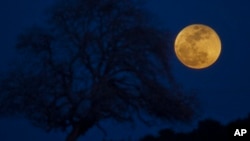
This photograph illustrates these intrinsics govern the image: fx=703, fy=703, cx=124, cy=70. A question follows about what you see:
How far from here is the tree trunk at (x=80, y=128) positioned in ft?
82.2

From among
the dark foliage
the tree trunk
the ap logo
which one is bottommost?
the ap logo

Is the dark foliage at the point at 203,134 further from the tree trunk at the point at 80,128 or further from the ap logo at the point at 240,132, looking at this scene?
the ap logo at the point at 240,132

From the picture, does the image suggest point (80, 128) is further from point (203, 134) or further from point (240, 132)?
point (203, 134)

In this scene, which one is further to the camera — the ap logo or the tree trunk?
the tree trunk

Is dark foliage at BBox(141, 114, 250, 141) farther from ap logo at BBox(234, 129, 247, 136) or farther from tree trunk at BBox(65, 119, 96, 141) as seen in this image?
ap logo at BBox(234, 129, 247, 136)

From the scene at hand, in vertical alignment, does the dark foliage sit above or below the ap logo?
above

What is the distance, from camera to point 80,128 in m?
25.4

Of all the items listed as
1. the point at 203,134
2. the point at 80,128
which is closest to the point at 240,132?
the point at 80,128

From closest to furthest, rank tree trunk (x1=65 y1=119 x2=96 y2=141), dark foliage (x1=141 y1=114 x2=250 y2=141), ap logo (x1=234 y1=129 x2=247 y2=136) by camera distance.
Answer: ap logo (x1=234 y1=129 x2=247 y2=136) → tree trunk (x1=65 y1=119 x2=96 y2=141) → dark foliage (x1=141 y1=114 x2=250 y2=141)

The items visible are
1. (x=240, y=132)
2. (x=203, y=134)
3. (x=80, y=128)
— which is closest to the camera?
(x=240, y=132)

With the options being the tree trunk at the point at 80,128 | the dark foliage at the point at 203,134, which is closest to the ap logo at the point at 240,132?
the tree trunk at the point at 80,128

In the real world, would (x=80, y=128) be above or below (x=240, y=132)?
above

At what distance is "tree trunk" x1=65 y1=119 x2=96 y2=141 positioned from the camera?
2506 centimetres

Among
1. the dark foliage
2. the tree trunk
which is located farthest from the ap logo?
the dark foliage
